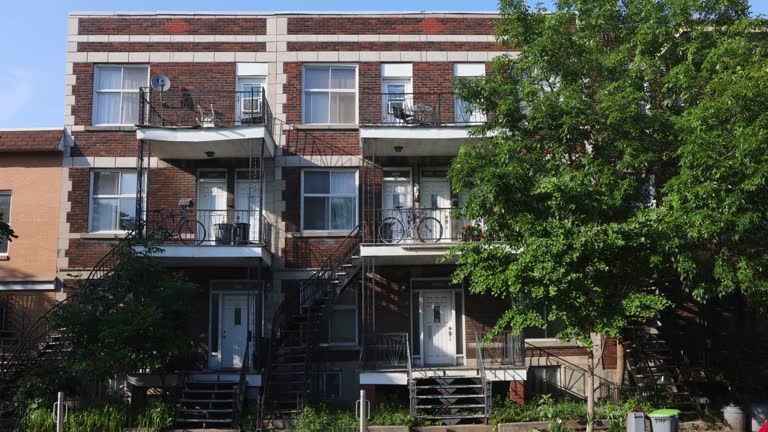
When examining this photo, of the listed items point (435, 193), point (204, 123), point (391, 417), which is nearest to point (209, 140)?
point (204, 123)

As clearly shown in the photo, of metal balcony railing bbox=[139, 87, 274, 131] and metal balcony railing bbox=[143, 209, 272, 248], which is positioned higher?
metal balcony railing bbox=[139, 87, 274, 131]

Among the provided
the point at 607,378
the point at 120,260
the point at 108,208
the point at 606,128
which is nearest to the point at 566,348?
the point at 607,378

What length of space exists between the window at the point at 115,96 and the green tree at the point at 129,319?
4894 mm

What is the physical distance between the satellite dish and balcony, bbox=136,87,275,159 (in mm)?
255

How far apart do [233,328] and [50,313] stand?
15.8ft

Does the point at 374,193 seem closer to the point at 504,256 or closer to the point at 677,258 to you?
the point at 504,256

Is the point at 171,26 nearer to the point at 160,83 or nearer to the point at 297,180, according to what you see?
the point at 160,83

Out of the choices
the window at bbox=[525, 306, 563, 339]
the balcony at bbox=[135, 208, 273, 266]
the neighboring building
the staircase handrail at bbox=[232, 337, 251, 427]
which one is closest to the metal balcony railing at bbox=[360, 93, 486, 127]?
the balcony at bbox=[135, 208, 273, 266]

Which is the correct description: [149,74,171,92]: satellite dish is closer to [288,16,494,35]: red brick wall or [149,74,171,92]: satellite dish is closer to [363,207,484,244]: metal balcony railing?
[288,16,494,35]: red brick wall

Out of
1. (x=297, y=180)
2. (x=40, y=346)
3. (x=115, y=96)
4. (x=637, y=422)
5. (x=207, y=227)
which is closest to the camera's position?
(x=637, y=422)

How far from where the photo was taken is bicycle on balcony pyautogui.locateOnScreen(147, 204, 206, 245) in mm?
18234

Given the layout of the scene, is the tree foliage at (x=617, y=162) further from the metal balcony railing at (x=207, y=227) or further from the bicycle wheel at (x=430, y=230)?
the metal balcony railing at (x=207, y=227)

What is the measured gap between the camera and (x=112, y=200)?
19.8 metres

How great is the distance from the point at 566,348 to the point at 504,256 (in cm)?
637
